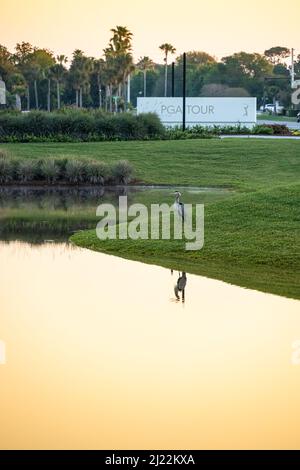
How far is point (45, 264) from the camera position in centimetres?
2002

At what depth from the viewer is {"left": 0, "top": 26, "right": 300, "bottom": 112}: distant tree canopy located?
96.3m

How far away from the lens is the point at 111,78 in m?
92.3

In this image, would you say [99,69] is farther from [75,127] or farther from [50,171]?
[50,171]

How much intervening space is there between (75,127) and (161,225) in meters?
25.9

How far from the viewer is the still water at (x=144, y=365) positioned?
1057cm

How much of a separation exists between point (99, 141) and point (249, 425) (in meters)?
37.7

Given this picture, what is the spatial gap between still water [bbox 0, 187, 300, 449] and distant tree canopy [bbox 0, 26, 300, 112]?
72548 mm

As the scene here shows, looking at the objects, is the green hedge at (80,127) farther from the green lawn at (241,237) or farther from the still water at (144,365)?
the still water at (144,365)

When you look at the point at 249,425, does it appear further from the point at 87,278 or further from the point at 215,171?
the point at 215,171

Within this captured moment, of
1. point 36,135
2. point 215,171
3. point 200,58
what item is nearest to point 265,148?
point 215,171

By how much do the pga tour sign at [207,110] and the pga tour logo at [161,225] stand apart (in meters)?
35.7

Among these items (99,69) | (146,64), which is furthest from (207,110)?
(146,64)

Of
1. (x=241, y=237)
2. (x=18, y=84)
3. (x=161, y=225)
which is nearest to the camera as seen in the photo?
(x=241, y=237)
